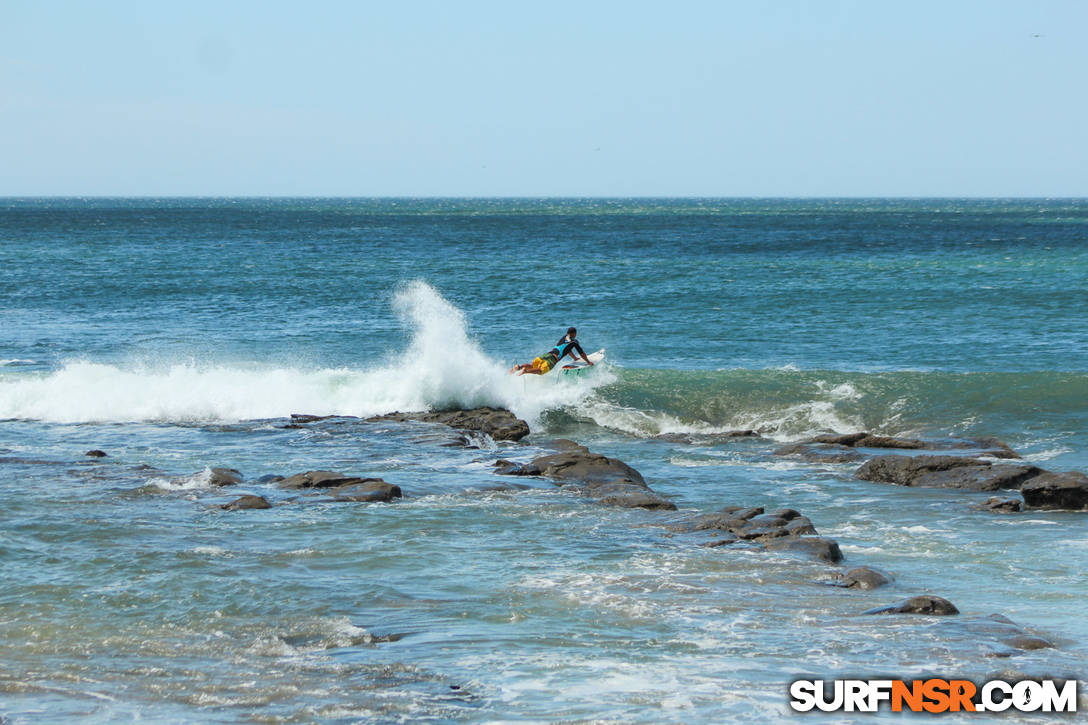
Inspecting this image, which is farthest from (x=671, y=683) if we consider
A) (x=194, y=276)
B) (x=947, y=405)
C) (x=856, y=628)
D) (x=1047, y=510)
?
(x=194, y=276)

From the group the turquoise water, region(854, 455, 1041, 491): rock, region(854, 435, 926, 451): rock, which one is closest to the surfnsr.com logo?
the turquoise water

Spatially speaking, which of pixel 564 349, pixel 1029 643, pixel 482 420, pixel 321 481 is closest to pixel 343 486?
pixel 321 481

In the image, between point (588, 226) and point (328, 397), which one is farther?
point (588, 226)

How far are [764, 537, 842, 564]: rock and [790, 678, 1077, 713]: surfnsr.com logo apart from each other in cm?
407

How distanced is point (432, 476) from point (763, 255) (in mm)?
51443

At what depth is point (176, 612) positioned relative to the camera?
1196 cm

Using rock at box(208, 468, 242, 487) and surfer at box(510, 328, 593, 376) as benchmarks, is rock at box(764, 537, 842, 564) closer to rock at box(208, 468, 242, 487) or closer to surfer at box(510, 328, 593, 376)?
rock at box(208, 468, 242, 487)

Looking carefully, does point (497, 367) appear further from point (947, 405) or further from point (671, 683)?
point (671, 683)

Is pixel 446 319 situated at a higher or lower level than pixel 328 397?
higher

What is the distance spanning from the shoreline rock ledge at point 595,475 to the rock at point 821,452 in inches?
145

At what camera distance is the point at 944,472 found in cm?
1878

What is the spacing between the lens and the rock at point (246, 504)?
16438 millimetres

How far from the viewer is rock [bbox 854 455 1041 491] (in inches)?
712

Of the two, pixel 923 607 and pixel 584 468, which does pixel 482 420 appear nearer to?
pixel 584 468
